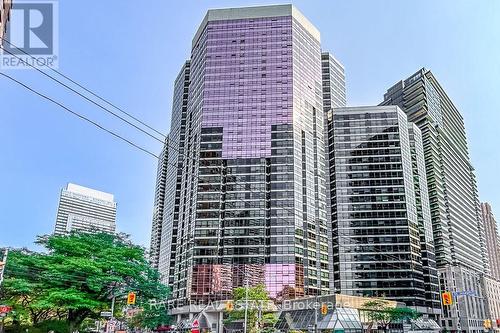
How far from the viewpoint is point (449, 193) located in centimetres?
15462

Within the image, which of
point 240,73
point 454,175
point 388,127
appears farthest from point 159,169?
point 454,175

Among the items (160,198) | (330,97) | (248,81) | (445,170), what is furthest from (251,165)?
(445,170)

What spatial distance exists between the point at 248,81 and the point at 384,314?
230 ft

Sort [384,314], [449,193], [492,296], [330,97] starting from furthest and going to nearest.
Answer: [449,193], [492,296], [330,97], [384,314]

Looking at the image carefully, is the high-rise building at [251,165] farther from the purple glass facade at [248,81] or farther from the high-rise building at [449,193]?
the high-rise building at [449,193]

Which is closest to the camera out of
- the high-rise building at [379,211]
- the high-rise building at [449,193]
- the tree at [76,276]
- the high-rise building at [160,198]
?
the tree at [76,276]

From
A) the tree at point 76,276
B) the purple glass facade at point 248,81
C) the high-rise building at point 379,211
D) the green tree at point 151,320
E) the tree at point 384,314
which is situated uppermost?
the purple glass facade at point 248,81

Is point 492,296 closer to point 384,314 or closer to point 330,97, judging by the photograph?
point 330,97

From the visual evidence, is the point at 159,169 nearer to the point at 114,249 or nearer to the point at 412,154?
the point at 412,154

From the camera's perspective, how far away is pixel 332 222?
114m

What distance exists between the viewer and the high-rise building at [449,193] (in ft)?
438

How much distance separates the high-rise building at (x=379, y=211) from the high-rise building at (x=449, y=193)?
16.3 meters

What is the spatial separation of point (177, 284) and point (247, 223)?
2579cm

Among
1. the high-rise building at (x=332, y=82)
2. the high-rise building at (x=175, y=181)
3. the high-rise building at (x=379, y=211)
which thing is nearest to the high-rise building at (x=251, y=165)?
the high-rise building at (x=175, y=181)
